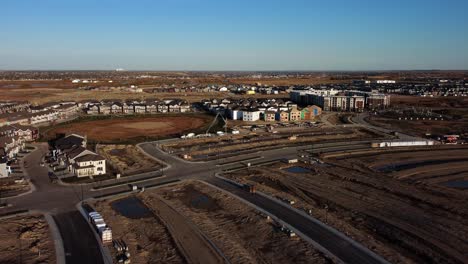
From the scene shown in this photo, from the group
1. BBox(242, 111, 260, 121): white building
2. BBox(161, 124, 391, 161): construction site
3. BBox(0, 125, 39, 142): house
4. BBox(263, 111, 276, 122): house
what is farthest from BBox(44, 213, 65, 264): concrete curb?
BBox(263, 111, 276, 122): house

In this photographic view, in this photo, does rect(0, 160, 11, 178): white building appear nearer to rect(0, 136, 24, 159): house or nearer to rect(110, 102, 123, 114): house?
rect(0, 136, 24, 159): house

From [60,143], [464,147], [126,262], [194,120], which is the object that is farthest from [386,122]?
[126,262]

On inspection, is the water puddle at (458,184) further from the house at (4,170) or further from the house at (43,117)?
the house at (43,117)

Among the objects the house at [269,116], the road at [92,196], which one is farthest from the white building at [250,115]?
the road at [92,196]

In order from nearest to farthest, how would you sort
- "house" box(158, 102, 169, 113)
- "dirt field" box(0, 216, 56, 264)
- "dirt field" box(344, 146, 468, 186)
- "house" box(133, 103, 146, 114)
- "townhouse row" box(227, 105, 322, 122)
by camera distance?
"dirt field" box(0, 216, 56, 264)
"dirt field" box(344, 146, 468, 186)
"townhouse row" box(227, 105, 322, 122)
"house" box(133, 103, 146, 114)
"house" box(158, 102, 169, 113)

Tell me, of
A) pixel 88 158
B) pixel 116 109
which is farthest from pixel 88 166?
pixel 116 109

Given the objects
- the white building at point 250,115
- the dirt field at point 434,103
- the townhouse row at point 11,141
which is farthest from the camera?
the dirt field at point 434,103

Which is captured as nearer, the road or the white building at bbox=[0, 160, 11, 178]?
the road
